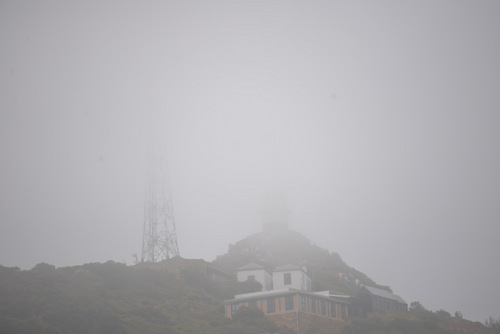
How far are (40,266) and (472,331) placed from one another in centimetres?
4837

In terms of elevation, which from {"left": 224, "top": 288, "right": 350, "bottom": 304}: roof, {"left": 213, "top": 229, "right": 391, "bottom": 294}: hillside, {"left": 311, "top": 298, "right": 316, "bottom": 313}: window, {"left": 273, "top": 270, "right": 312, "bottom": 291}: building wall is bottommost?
{"left": 311, "top": 298, "right": 316, "bottom": 313}: window

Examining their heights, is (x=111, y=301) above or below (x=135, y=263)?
below

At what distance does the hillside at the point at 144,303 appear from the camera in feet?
136

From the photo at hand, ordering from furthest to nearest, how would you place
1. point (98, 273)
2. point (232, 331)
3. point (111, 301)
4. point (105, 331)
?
point (98, 273)
point (111, 301)
point (232, 331)
point (105, 331)

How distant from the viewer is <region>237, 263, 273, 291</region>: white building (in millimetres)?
66325

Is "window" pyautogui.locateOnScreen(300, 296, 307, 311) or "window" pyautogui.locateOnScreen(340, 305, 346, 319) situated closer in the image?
"window" pyautogui.locateOnScreen(300, 296, 307, 311)

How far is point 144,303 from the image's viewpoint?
51.8m

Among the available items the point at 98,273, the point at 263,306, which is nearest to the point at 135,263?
the point at 98,273

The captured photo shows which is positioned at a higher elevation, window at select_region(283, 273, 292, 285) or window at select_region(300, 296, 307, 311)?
window at select_region(283, 273, 292, 285)

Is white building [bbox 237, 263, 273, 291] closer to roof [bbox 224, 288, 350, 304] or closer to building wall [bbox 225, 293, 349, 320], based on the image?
roof [bbox 224, 288, 350, 304]

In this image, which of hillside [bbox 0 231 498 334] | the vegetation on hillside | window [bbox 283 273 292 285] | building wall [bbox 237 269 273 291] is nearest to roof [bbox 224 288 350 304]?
hillside [bbox 0 231 498 334]

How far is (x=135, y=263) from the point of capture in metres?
71.2

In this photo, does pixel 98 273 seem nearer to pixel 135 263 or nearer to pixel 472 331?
pixel 135 263

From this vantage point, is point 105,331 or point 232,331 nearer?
point 105,331
